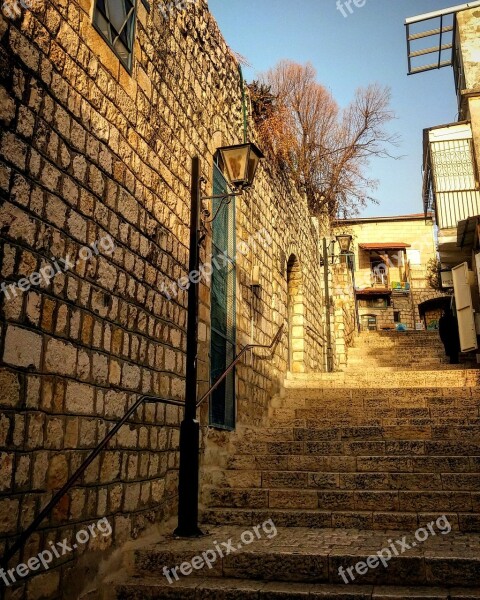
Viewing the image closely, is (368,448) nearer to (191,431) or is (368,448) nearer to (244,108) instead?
(191,431)

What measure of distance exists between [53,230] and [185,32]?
333cm

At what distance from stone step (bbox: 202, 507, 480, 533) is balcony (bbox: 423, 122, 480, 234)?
922 cm

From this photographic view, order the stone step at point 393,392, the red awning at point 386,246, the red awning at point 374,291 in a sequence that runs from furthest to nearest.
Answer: the red awning at point 386,246 < the red awning at point 374,291 < the stone step at point 393,392

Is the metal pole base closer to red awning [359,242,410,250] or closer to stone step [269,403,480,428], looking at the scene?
stone step [269,403,480,428]

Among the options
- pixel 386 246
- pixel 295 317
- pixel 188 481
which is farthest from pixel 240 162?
pixel 386 246

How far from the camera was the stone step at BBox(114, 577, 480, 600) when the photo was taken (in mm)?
2795

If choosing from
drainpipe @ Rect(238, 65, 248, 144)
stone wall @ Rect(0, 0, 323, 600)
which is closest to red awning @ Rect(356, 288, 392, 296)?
drainpipe @ Rect(238, 65, 248, 144)

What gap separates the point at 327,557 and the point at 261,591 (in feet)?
1.43

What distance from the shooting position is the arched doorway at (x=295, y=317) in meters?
10.0

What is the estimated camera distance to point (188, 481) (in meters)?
3.60

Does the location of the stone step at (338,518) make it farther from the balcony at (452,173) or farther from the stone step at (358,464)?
the balcony at (452,173)

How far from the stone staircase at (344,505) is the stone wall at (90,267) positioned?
532mm

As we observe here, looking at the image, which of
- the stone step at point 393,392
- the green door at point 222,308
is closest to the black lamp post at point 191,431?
the green door at point 222,308

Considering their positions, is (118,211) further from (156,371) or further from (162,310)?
(156,371)
